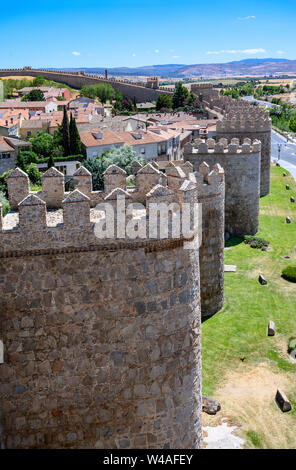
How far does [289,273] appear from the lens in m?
23.7

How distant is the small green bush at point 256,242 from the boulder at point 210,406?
48.8 ft

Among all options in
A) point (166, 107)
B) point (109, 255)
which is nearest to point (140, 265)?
point (109, 255)

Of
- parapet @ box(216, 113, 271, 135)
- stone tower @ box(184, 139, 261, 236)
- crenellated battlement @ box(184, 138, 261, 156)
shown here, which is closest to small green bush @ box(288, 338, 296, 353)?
stone tower @ box(184, 139, 261, 236)

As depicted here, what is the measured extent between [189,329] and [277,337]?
35.6ft

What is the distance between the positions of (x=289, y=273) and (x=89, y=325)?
1801cm

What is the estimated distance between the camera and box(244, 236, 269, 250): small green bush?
1096 inches

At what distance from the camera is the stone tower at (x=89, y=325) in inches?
286

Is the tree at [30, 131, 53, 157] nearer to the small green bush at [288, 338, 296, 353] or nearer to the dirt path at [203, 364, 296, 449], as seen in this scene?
the small green bush at [288, 338, 296, 353]

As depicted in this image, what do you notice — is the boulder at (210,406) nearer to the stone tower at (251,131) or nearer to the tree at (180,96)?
the stone tower at (251,131)

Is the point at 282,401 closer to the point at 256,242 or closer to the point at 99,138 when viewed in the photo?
the point at 256,242

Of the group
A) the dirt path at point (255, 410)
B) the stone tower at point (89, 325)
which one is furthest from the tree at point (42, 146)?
the stone tower at point (89, 325)

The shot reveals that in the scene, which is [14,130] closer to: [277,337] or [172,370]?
[277,337]

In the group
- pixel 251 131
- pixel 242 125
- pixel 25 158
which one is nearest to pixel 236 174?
pixel 242 125

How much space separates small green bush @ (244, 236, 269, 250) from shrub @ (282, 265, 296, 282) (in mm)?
3787
